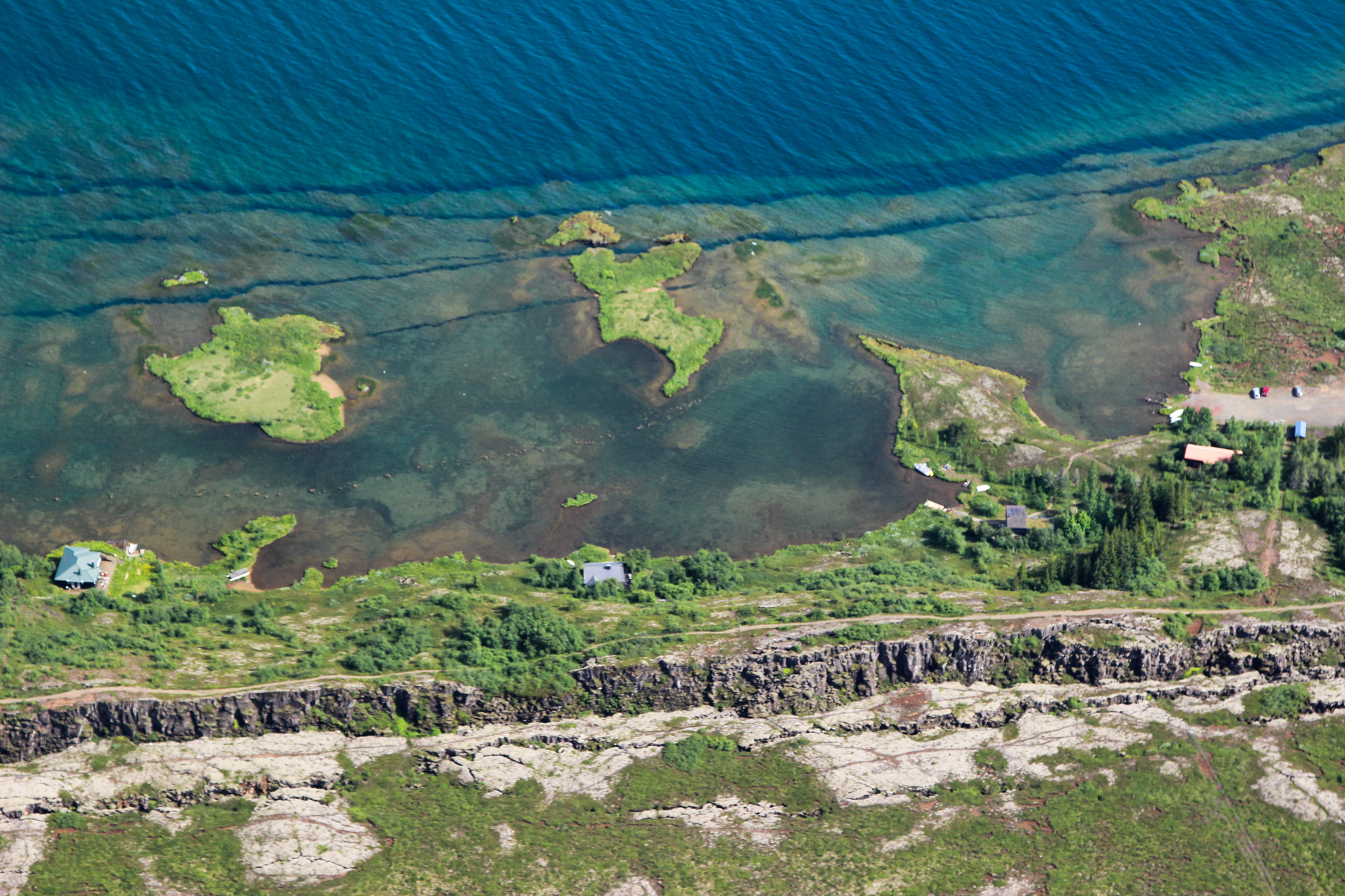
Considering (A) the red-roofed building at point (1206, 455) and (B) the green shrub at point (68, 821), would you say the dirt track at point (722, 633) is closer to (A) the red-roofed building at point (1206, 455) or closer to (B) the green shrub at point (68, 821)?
(B) the green shrub at point (68, 821)

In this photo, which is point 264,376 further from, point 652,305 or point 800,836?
point 800,836

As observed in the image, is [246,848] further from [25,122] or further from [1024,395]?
[25,122]

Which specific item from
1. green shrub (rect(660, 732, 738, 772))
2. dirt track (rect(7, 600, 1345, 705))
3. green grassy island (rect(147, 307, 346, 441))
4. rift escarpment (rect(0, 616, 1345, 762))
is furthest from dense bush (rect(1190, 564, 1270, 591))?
green grassy island (rect(147, 307, 346, 441))

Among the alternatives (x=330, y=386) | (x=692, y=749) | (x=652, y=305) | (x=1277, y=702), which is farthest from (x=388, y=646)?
(x=1277, y=702)

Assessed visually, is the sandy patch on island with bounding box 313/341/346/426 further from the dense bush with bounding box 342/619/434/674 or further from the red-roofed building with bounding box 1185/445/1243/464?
the red-roofed building with bounding box 1185/445/1243/464

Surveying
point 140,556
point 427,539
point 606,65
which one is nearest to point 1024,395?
point 427,539

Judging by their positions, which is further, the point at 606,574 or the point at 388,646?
the point at 606,574

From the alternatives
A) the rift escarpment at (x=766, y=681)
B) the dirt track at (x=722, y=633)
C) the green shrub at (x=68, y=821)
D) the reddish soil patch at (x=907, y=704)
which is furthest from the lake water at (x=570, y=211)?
the green shrub at (x=68, y=821)
